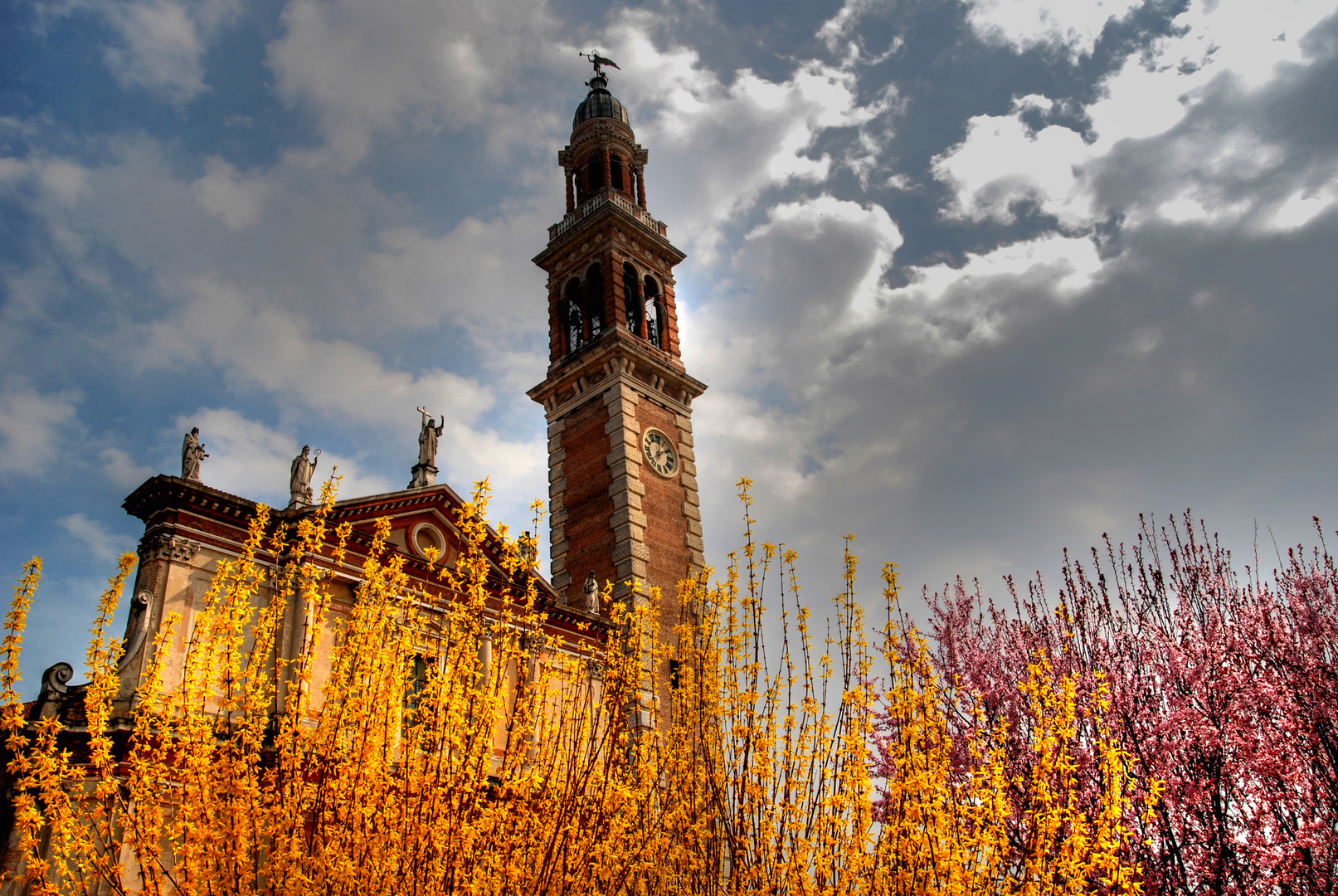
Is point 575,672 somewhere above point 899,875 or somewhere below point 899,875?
above

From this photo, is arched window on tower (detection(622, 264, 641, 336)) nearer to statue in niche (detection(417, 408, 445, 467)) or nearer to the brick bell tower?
the brick bell tower

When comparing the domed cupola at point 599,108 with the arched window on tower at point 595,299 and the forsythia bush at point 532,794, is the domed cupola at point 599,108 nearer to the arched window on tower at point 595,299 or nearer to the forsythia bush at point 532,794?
the arched window on tower at point 595,299

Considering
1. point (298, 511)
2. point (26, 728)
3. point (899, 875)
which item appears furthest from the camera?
point (298, 511)

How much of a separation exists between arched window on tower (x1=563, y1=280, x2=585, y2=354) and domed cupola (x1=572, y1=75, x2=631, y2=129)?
821cm

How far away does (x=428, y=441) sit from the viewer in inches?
912

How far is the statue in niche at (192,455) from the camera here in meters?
17.1

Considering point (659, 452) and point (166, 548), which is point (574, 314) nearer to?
point (659, 452)

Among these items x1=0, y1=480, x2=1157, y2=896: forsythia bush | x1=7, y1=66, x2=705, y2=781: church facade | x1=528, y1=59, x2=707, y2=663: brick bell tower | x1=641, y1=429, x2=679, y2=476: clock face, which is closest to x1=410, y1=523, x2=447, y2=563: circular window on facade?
x1=7, y1=66, x2=705, y2=781: church facade

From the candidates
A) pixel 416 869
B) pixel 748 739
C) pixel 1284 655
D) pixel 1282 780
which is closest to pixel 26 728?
pixel 416 869

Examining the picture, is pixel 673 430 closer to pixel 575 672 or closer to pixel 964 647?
pixel 964 647

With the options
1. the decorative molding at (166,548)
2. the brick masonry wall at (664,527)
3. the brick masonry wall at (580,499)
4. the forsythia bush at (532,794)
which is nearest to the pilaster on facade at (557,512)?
the brick masonry wall at (580,499)

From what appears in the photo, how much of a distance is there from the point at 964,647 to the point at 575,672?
14.8 meters

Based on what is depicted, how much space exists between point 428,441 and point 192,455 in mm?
6678

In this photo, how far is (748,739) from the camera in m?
8.03
